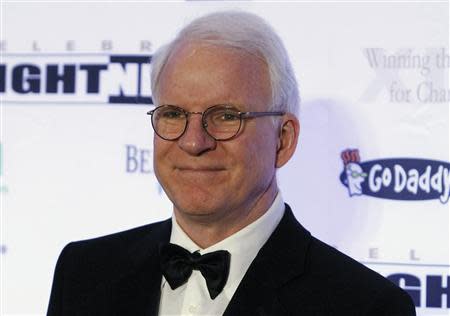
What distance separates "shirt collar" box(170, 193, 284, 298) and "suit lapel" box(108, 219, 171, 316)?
0.10m

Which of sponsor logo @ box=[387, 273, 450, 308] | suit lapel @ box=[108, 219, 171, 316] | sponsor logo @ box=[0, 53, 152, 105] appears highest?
sponsor logo @ box=[0, 53, 152, 105]

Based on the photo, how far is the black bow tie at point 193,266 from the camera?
1.37 meters

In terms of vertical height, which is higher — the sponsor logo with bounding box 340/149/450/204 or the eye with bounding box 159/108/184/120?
the eye with bounding box 159/108/184/120

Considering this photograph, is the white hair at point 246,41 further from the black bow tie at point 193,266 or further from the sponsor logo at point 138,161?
the sponsor logo at point 138,161

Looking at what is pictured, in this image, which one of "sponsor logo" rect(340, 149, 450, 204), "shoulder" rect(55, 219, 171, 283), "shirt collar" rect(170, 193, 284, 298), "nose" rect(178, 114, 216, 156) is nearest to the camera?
"nose" rect(178, 114, 216, 156)

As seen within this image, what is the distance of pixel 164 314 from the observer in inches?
55.6

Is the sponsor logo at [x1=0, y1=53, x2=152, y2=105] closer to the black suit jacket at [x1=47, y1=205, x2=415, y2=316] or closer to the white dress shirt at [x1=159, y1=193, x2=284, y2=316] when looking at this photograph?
the black suit jacket at [x1=47, y1=205, x2=415, y2=316]

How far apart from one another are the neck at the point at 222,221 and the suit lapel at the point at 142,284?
0.12m

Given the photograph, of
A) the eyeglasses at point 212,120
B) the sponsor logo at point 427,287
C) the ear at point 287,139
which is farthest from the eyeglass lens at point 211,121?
the sponsor logo at point 427,287

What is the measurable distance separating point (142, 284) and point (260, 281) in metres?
0.25

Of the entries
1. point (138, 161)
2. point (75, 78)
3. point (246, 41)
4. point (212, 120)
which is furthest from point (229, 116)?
point (75, 78)

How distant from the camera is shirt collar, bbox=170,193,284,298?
1405mm

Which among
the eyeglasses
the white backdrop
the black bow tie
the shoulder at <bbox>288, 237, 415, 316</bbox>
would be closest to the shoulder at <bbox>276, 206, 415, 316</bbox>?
the shoulder at <bbox>288, 237, 415, 316</bbox>

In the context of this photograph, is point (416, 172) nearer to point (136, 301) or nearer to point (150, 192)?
point (150, 192)
